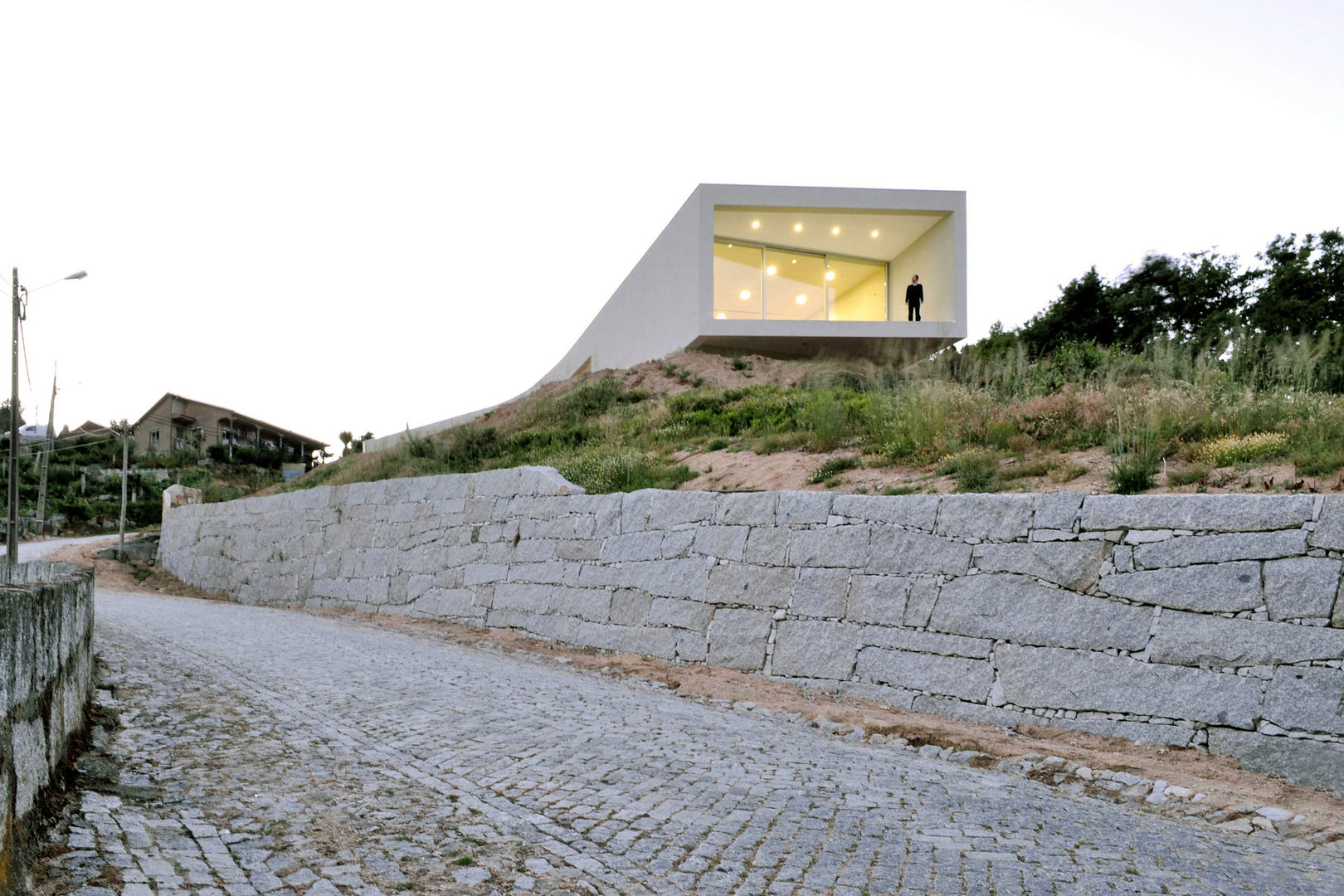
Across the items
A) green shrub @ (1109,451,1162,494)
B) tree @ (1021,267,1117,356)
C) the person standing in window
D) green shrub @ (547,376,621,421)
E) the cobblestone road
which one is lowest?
the cobblestone road

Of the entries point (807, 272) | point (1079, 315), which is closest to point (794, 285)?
point (807, 272)

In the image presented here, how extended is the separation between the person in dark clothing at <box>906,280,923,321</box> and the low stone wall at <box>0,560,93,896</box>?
75.1ft

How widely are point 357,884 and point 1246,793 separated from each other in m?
4.63

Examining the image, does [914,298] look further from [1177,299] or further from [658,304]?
[1177,299]

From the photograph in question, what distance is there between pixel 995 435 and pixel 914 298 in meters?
16.6

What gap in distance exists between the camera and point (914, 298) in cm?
2478

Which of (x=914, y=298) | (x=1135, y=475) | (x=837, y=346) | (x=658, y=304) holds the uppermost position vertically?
(x=658, y=304)

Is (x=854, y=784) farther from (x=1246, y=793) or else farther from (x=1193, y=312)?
(x=1193, y=312)

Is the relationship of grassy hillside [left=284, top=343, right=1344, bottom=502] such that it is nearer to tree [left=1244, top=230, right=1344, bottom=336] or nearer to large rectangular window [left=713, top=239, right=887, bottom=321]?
large rectangular window [left=713, top=239, right=887, bottom=321]

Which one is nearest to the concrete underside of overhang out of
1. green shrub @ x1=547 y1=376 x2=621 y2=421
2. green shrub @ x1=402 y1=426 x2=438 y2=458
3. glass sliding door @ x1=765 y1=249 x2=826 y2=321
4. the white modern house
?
the white modern house

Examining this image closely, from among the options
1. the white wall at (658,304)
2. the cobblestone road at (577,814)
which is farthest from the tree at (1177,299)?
the cobblestone road at (577,814)

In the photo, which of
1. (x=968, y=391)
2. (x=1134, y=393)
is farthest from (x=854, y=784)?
(x=968, y=391)

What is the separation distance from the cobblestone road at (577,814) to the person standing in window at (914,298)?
2003 centimetres

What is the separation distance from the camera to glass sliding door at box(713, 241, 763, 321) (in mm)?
24406
